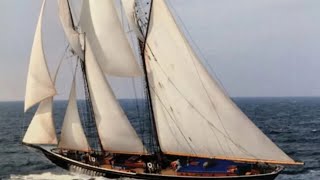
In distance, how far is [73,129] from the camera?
128ft

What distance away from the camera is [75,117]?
3897cm

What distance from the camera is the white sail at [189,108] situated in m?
33.3

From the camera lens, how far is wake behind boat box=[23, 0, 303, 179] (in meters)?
33.6

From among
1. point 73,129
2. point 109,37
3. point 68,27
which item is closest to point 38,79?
point 68,27

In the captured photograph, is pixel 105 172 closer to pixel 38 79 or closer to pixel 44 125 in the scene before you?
pixel 44 125

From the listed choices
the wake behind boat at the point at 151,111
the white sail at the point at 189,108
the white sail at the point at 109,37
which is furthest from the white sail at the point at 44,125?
the white sail at the point at 189,108

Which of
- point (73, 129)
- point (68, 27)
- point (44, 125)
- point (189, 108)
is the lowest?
point (73, 129)

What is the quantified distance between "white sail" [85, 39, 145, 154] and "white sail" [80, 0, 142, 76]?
3.06 feet

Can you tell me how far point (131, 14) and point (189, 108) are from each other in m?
7.74

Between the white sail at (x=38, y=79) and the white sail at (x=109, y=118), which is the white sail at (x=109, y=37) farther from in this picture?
the white sail at (x=38, y=79)

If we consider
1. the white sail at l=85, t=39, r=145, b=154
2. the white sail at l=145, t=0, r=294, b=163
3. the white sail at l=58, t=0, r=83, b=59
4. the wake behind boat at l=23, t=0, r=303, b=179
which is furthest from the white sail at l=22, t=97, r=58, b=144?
the white sail at l=145, t=0, r=294, b=163

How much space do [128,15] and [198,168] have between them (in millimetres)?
11646

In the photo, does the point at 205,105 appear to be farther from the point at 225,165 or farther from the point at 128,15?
the point at 128,15

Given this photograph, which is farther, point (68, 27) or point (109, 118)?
point (68, 27)
